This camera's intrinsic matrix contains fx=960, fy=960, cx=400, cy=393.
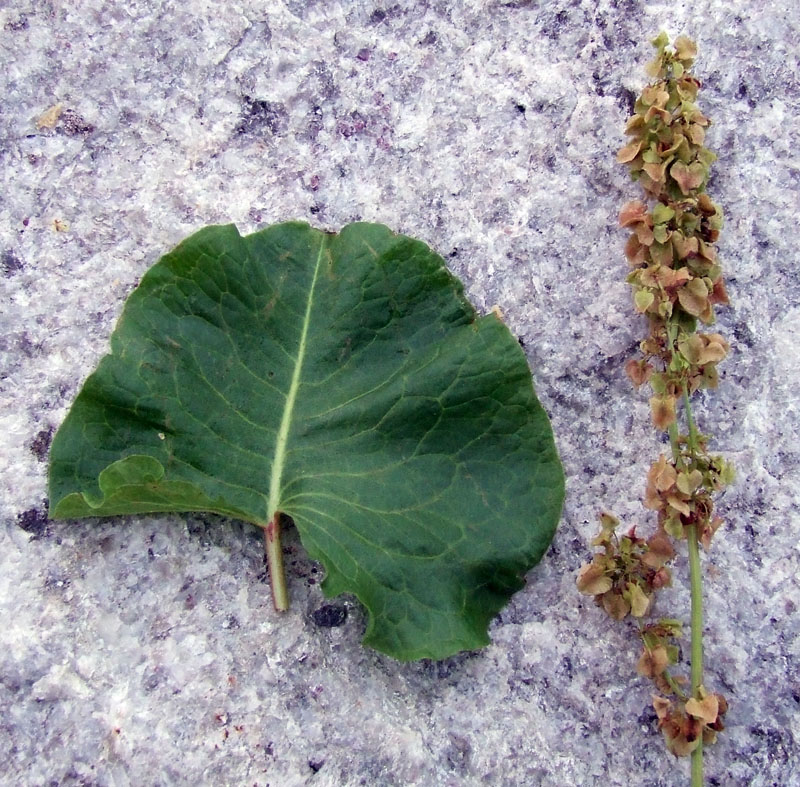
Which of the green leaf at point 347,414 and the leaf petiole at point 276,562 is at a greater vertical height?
the green leaf at point 347,414

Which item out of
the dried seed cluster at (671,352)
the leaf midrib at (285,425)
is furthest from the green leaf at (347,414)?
the dried seed cluster at (671,352)

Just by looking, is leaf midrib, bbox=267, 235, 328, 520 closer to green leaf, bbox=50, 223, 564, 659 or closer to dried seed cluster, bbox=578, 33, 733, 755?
green leaf, bbox=50, 223, 564, 659

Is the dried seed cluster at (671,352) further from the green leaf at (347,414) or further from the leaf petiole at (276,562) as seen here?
the leaf petiole at (276,562)

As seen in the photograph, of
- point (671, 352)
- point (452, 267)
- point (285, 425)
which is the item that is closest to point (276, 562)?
point (285, 425)

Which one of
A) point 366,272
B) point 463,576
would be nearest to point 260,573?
point 463,576

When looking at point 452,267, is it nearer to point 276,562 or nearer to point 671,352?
point 671,352
